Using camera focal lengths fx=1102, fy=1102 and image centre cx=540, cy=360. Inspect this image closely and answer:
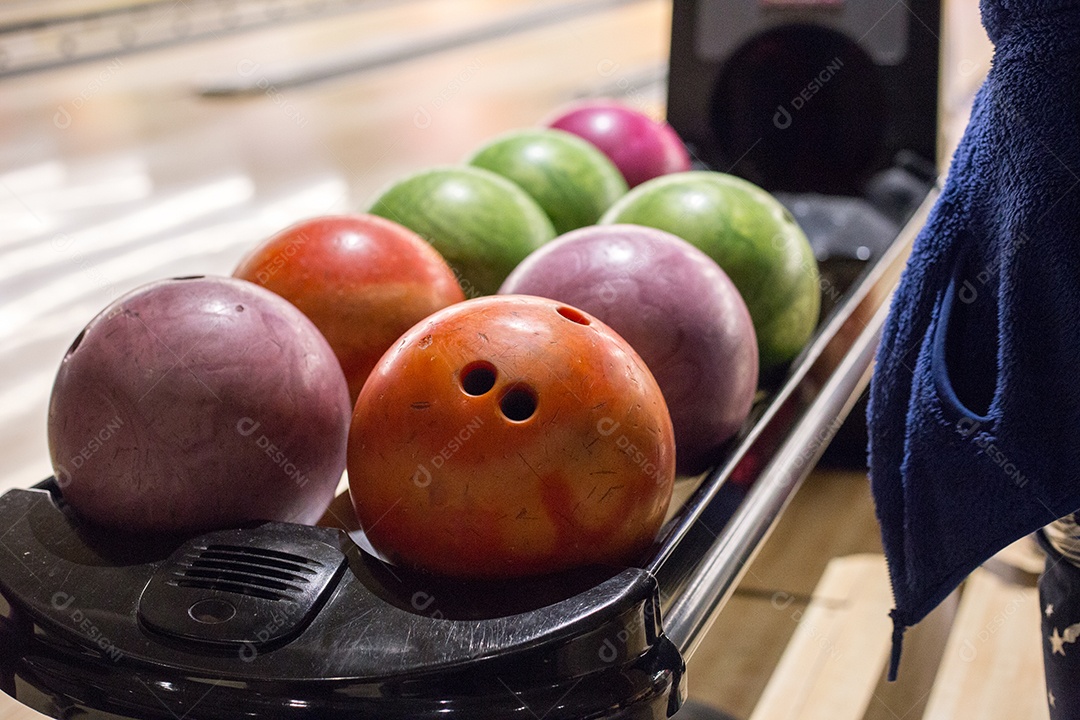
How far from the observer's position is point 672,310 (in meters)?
1.12

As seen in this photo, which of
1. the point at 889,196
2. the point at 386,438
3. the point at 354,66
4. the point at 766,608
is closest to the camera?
the point at 386,438

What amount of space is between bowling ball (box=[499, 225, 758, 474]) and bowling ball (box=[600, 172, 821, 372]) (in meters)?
0.15

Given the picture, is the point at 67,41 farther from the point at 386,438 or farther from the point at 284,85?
the point at 386,438

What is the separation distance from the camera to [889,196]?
2086mm

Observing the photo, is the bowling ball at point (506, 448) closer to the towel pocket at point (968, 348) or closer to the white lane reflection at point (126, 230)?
the towel pocket at point (968, 348)

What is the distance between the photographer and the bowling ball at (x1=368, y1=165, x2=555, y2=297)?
136 centimetres

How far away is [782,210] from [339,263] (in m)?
0.61

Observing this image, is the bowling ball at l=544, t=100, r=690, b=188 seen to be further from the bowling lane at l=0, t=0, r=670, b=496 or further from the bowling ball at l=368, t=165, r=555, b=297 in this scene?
the bowling lane at l=0, t=0, r=670, b=496

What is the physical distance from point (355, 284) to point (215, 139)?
3986mm

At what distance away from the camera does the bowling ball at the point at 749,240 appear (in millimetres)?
1346


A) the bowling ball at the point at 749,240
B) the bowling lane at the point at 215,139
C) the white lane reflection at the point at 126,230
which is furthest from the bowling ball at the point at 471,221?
the white lane reflection at the point at 126,230

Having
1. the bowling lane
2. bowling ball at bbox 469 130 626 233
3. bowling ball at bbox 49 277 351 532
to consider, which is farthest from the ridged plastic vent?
the bowling lane

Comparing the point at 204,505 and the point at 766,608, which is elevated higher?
the point at 204,505

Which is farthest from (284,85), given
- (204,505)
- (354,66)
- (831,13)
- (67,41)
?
(204,505)
